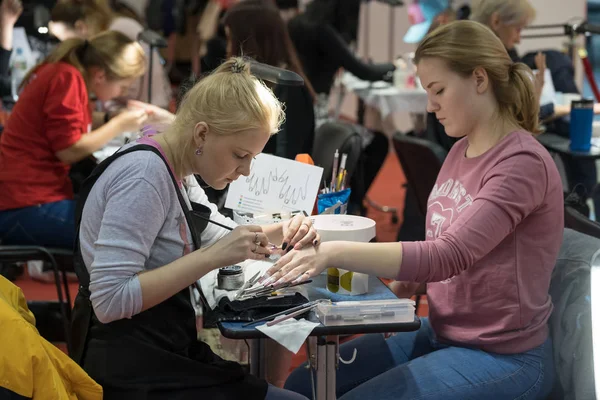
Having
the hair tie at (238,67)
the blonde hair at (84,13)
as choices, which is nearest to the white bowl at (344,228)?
the hair tie at (238,67)

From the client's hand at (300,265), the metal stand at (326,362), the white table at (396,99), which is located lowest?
the white table at (396,99)

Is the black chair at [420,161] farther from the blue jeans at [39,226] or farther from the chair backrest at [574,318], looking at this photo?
the blue jeans at [39,226]

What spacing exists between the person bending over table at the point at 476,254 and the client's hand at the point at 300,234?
0.02 m

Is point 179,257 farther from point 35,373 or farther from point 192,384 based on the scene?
point 35,373

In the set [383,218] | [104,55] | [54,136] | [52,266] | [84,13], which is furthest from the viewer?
[383,218]

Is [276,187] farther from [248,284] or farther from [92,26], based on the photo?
[92,26]

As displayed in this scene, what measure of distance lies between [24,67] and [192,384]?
3.59 metres

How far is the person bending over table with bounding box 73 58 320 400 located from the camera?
157 cm

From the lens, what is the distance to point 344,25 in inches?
232

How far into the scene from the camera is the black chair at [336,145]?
309cm

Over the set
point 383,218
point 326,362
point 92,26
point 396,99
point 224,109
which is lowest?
point 383,218

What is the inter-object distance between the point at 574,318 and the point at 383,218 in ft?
12.0

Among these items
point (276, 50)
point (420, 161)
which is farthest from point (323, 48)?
point (420, 161)

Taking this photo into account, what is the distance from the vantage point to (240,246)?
163 cm
